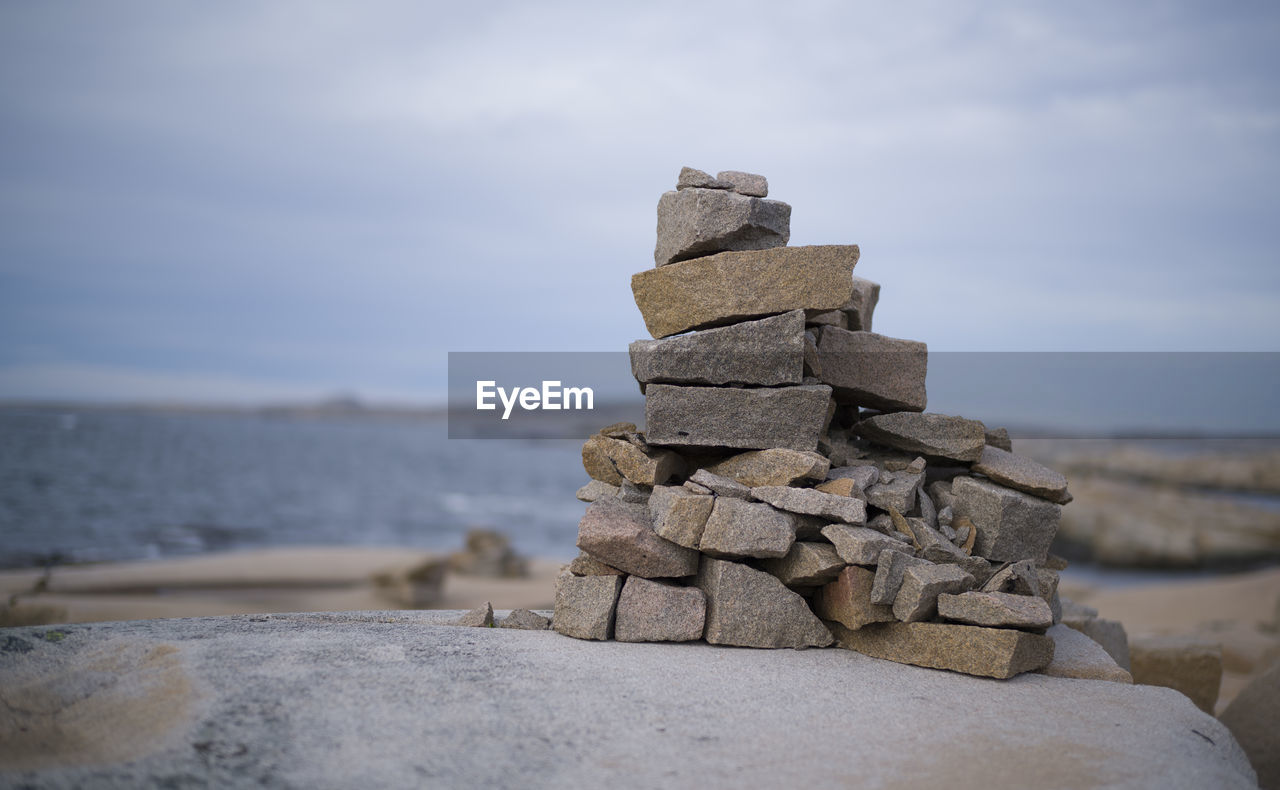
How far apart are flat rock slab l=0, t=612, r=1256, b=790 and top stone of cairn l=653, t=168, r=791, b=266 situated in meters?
2.85

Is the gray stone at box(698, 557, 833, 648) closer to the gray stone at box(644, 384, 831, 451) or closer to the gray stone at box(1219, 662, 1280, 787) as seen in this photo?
the gray stone at box(644, 384, 831, 451)

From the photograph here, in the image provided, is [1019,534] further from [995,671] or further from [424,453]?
[424,453]

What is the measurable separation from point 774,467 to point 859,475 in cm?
64

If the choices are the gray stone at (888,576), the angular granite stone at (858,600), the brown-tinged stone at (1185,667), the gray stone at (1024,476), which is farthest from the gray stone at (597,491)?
the brown-tinged stone at (1185,667)

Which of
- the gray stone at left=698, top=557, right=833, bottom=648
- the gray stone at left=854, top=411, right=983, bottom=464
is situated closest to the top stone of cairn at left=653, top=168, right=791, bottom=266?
the gray stone at left=854, top=411, right=983, bottom=464

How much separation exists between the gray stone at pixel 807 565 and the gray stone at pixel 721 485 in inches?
19.2

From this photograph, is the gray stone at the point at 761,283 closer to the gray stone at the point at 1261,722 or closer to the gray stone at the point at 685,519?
the gray stone at the point at 685,519

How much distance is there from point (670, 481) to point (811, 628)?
1489mm

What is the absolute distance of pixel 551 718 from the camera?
419 cm

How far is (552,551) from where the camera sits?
35406 mm

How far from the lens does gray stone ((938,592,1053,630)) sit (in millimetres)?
5305

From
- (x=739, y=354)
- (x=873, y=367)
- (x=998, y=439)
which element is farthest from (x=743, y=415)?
Answer: (x=998, y=439)

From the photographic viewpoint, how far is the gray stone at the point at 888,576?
18.0ft

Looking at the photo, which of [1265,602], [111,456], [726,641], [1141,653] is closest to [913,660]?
[726,641]
